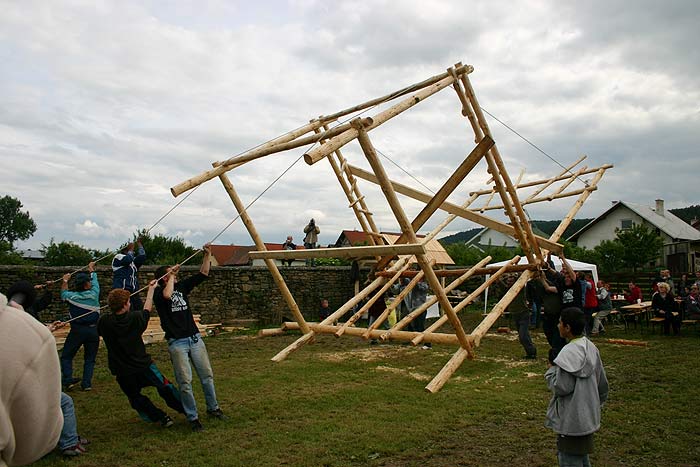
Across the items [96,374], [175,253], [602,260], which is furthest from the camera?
[175,253]

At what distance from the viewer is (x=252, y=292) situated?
648 inches

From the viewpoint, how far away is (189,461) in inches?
183

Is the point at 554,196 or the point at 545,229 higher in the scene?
the point at 545,229

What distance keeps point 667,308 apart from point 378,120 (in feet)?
33.4

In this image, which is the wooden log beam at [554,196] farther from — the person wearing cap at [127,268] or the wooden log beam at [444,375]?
the person wearing cap at [127,268]

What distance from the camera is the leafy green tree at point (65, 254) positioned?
123ft

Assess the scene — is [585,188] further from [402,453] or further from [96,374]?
[96,374]

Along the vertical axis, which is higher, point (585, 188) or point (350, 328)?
point (585, 188)

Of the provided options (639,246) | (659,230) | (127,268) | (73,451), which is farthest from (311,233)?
(659,230)

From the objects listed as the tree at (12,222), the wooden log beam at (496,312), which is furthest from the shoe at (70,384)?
the tree at (12,222)

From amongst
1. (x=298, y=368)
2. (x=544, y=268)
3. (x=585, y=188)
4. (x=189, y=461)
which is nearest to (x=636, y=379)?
(x=544, y=268)

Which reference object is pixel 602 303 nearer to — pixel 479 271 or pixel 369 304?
pixel 479 271

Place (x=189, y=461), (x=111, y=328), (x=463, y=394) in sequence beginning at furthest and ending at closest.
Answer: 1. (x=463, y=394)
2. (x=111, y=328)
3. (x=189, y=461)

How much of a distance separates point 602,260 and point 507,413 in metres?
27.2
